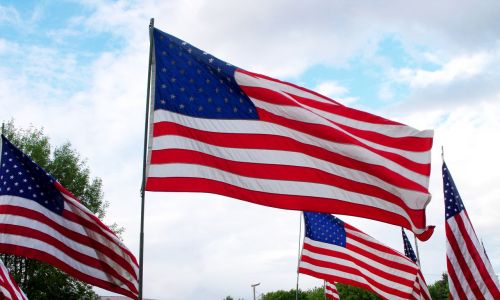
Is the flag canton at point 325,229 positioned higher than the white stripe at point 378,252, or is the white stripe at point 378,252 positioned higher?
the flag canton at point 325,229

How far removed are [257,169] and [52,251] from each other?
198 inches

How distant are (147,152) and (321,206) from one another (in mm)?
2483

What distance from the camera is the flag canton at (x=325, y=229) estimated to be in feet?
61.9

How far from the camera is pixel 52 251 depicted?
12703 mm

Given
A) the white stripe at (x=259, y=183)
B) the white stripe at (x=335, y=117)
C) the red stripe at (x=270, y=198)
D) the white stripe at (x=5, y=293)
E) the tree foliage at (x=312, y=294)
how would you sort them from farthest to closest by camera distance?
the tree foliage at (x=312, y=294) < the white stripe at (x=5, y=293) < the white stripe at (x=335, y=117) < the white stripe at (x=259, y=183) < the red stripe at (x=270, y=198)

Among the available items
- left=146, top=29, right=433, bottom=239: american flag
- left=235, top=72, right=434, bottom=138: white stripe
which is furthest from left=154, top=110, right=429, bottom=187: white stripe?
left=235, top=72, right=434, bottom=138: white stripe

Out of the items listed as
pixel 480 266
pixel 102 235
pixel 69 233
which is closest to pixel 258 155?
pixel 102 235

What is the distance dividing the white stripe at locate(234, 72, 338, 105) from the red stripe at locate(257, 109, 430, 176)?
1.64ft

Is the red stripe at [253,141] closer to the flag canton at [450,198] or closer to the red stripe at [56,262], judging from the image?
the red stripe at [56,262]

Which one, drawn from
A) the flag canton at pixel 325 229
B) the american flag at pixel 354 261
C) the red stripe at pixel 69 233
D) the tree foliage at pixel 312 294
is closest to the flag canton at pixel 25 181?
the red stripe at pixel 69 233

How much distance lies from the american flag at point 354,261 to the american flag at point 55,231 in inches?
263

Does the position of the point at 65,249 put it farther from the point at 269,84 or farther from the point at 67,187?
the point at 67,187

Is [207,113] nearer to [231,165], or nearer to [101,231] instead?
[231,165]

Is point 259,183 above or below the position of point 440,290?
below
